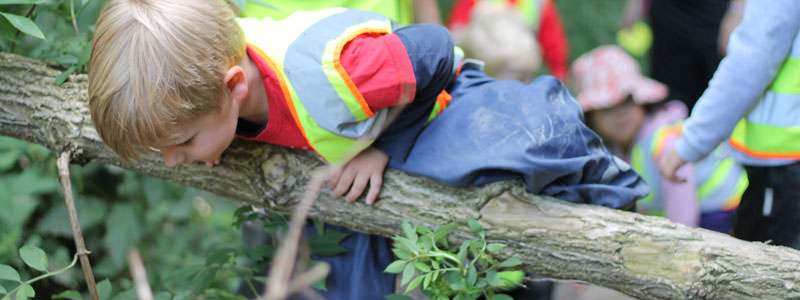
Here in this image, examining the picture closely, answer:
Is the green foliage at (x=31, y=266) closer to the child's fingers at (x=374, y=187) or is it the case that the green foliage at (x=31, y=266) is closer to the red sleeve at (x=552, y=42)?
the child's fingers at (x=374, y=187)

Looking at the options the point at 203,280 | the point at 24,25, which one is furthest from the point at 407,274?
the point at 24,25

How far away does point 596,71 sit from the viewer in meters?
3.06

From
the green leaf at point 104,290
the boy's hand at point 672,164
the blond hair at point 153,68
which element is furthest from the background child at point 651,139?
the green leaf at point 104,290

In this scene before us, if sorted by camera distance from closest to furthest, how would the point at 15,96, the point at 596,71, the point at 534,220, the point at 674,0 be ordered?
the point at 534,220, the point at 15,96, the point at 596,71, the point at 674,0

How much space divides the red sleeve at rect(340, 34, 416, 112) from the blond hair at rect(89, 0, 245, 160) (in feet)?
0.95

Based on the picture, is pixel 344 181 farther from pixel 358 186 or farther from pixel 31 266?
pixel 31 266

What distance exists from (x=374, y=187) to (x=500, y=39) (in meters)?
1.87

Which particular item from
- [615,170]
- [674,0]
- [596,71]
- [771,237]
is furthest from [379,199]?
[674,0]

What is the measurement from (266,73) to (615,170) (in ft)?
3.02

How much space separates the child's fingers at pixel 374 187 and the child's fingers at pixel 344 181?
52mm

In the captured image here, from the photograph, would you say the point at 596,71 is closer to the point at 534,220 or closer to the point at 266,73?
the point at 534,220

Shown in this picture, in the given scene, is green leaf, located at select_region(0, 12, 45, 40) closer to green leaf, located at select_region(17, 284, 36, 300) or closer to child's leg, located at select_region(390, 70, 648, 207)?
green leaf, located at select_region(17, 284, 36, 300)

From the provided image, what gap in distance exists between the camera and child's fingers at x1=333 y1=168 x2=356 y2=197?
1541 mm

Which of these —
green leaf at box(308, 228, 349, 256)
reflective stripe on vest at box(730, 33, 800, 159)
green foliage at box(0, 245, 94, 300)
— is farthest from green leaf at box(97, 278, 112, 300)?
reflective stripe on vest at box(730, 33, 800, 159)
